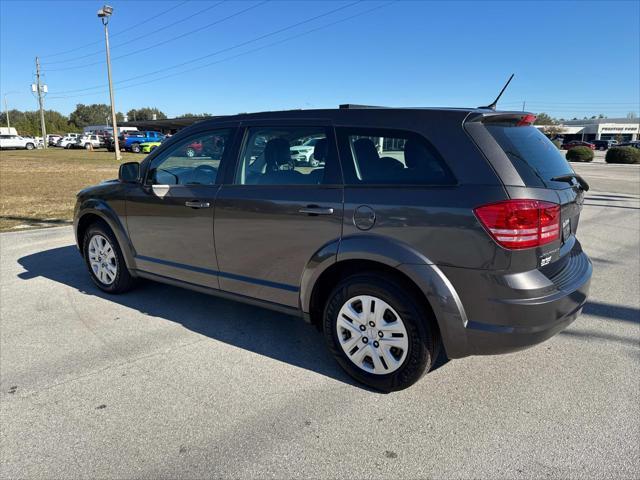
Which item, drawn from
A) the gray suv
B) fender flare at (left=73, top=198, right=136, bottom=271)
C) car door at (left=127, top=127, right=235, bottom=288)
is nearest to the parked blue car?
fender flare at (left=73, top=198, right=136, bottom=271)

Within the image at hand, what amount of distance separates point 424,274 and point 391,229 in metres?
0.34

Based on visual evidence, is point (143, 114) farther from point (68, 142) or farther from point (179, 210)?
point (179, 210)

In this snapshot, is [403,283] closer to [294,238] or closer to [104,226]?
[294,238]

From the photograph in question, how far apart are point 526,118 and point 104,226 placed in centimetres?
405

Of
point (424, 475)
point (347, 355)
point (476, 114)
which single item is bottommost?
point (424, 475)

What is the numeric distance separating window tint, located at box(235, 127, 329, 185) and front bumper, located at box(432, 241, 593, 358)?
1.19 m

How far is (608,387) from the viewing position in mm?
2955

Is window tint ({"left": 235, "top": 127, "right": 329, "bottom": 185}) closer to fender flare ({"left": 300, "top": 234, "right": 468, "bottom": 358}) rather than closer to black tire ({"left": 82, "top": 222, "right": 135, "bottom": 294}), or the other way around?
fender flare ({"left": 300, "top": 234, "right": 468, "bottom": 358})

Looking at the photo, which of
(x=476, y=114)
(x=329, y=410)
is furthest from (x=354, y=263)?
(x=476, y=114)

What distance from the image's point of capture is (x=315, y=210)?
9.88 ft

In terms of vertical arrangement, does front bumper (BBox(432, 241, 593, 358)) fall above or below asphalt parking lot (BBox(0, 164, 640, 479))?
above

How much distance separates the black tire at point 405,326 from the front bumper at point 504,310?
14 centimetres

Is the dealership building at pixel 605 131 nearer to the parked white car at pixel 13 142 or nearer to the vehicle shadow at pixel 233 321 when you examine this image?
the parked white car at pixel 13 142

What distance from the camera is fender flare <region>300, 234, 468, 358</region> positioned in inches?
102
